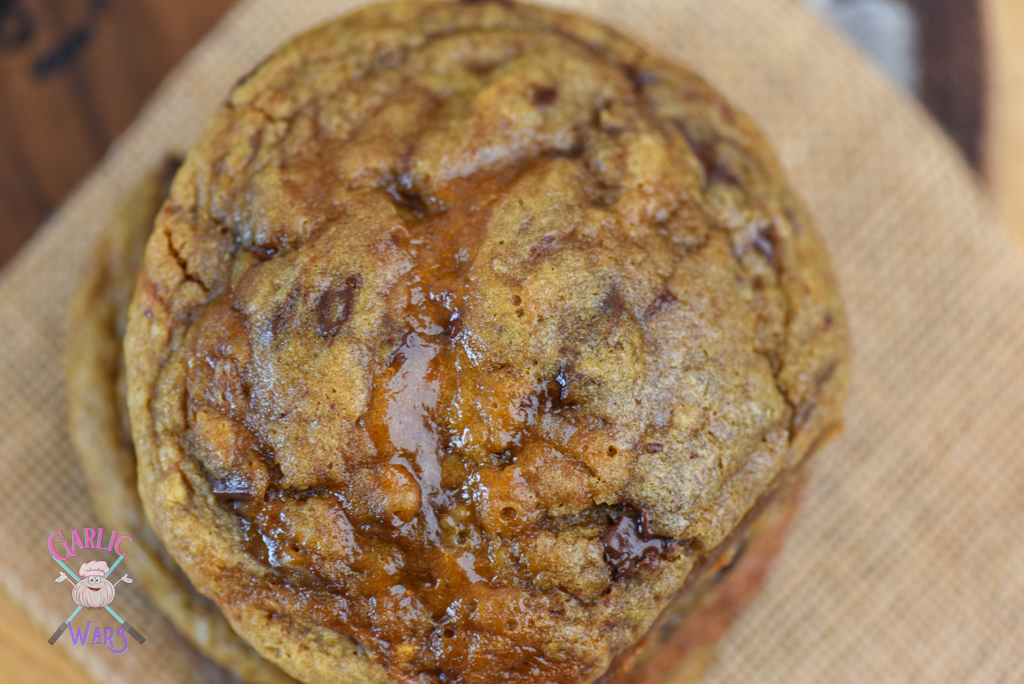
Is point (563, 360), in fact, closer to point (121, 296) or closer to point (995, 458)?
point (121, 296)

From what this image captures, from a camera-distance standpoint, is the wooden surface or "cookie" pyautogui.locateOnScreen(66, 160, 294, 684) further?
the wooden surface

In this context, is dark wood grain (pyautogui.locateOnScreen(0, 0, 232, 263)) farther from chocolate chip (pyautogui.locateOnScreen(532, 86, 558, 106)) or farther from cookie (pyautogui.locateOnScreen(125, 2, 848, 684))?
chocolate chip (pyautogui.locateOnScreen(532, 86, 558, 106))

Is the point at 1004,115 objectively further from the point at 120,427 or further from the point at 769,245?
the point at 120,427

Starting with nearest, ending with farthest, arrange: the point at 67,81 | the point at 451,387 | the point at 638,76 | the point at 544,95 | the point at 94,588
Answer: the point at 451,387 < the point at 544,95 < the point at 638,76 < the point at 94,588 < the point at 67,81

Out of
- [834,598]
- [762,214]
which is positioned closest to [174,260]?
[762,214]

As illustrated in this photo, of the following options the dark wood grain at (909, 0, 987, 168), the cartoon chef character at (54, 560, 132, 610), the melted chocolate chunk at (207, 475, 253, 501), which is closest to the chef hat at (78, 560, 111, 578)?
the cartoon chef character at (54, 560, 132, 610)

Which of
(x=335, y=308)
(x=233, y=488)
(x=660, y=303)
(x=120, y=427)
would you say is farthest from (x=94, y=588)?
(x=660, y=303)
